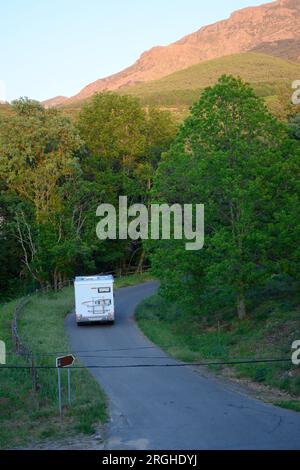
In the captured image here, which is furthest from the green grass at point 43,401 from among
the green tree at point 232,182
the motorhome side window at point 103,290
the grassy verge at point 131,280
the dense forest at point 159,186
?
the grassy verge at point 131,280

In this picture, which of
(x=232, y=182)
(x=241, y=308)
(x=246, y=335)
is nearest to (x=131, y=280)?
(x=241, y=308)

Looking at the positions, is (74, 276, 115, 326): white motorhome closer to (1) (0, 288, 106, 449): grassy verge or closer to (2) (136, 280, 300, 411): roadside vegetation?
(2) (136, 280, 300, 411): roadside vegetation

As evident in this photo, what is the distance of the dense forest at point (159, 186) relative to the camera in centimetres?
2891

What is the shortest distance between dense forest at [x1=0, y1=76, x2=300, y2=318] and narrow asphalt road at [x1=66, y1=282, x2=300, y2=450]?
5.84 metres

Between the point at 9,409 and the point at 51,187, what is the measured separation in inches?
1369

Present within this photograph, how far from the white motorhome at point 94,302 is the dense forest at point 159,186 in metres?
3.35

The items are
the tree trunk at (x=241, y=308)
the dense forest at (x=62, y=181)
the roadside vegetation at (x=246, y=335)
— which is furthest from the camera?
the dense forest at (x=62, y=181)

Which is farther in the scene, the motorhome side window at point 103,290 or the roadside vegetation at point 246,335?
the motorhome side window at point 103,290

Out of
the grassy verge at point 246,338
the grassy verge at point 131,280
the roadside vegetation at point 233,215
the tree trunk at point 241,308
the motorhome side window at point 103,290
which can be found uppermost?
the roadside vegetation at point 233,215

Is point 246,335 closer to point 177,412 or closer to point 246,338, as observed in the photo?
point 246,338

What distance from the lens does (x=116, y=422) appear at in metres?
17.1

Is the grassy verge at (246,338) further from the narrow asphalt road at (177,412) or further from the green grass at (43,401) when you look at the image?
the green grass at (43,401)

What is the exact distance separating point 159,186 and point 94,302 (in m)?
7.47

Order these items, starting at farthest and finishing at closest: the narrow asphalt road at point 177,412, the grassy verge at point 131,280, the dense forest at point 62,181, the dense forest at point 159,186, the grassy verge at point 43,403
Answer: the grassy verge at point 131,280
the dense forest at point 62,181
the dense forest at point 159,186
the grassy verge at point 43,403
the narrow asphalt road at point 177,412
